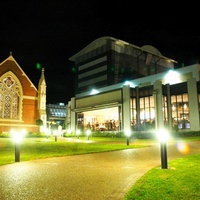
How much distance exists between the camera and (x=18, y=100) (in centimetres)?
4128

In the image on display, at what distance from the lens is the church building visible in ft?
130

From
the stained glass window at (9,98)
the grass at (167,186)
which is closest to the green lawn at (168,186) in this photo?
the grass at (167,186)

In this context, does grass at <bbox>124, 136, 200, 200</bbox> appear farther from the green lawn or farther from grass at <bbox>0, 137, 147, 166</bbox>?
grass at <bbox>0, 137, 147, 166</bbox>

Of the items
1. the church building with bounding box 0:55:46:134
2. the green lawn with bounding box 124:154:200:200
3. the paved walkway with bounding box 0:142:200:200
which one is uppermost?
the church building with bounding box 0:55:46:134

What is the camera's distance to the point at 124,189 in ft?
16.7

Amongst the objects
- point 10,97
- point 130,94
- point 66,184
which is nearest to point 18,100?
point 10,97

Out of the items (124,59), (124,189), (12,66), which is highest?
(124,59)

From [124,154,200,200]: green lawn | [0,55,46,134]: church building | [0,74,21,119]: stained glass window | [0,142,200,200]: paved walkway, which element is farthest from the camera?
[0,55,46,134]: church building

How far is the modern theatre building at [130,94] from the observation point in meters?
36.2

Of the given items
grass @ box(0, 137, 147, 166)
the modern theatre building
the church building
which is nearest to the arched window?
the church building

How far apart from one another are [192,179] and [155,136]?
2508 centimetres

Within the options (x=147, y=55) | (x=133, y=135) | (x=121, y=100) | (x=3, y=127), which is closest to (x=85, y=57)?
(x=147, y=55)

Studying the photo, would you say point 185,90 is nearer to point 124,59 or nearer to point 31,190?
point 31,190

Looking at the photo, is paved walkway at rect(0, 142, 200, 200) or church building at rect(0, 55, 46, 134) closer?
paved walkway at rect(0, 142, 200, 200)
